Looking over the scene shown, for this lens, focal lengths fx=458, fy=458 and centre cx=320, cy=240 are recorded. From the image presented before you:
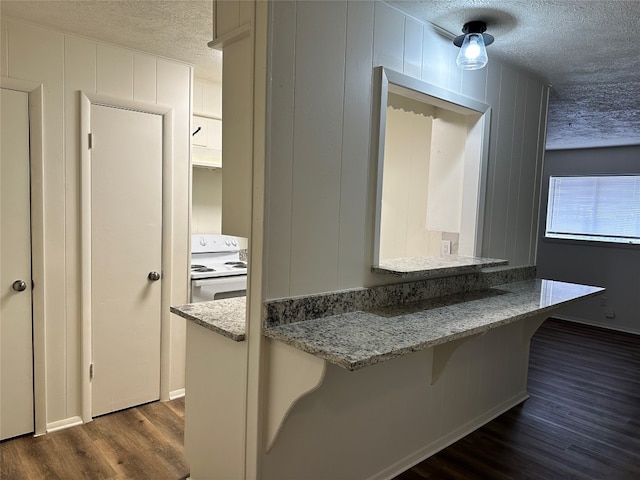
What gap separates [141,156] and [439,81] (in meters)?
1.75

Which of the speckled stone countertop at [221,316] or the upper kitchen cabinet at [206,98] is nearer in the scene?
the speckled stone countertop at [221,316]

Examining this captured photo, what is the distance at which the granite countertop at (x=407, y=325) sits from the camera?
1.40m

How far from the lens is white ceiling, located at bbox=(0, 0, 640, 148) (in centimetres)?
192

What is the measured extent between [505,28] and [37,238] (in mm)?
2566

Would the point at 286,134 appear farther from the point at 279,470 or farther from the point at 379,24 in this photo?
the point at 279,470

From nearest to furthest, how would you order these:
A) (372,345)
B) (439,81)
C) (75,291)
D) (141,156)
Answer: (372,345) < (439,81) < (75,291) < (141,156)

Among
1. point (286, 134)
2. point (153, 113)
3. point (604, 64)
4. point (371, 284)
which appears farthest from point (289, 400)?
point (604, 64)

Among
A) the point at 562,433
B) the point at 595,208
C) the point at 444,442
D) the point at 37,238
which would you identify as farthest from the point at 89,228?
the point at 595,208

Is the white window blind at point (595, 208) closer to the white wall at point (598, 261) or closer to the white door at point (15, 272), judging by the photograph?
the white wall at point (598, 261)

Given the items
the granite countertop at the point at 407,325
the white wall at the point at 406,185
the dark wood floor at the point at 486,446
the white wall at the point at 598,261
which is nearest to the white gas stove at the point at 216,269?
the dark wood floor at the point at 486,446

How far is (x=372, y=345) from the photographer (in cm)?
144

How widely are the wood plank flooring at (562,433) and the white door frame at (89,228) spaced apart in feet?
5.47

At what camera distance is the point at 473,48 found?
6.62ft

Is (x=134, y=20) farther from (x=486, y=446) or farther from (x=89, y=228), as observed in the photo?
(x=486, y=446)
